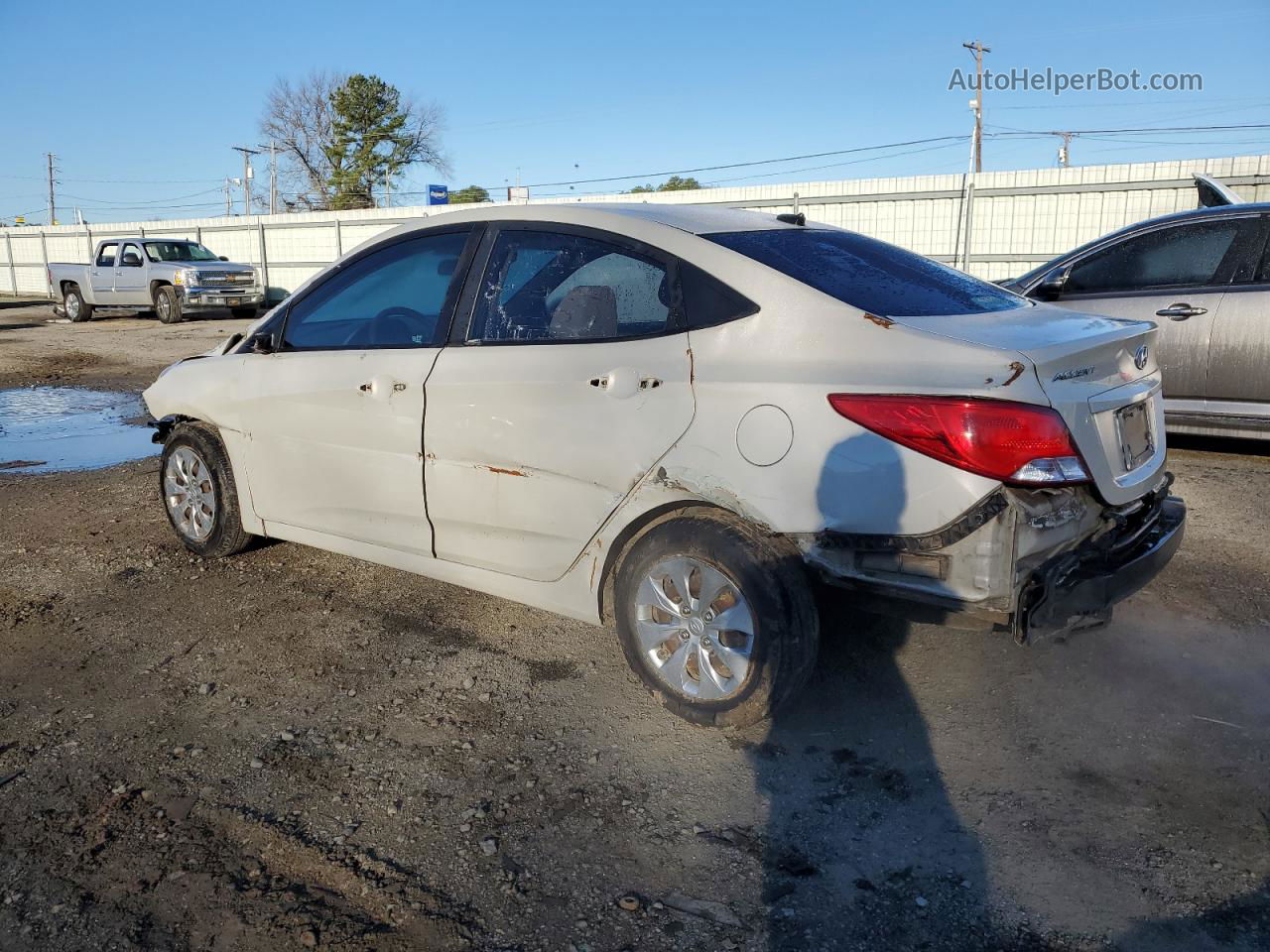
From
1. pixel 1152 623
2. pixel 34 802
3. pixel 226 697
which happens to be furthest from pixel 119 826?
pixel 1152 623

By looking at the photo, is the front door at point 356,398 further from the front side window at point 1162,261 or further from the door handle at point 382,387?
the front side window at point 1162,261

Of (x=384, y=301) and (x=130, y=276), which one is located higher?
(x=130, y=276)

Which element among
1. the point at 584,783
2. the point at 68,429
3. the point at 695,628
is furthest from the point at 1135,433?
the point at 68,429

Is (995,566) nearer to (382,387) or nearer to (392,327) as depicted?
(382,387)

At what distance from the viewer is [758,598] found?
3184mm

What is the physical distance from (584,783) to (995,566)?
56.0 inches

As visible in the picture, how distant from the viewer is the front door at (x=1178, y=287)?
6879 millimetres

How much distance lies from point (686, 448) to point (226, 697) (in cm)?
199

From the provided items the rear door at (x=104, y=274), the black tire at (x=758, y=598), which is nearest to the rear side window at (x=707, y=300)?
the black tire at (x=758, y=598)

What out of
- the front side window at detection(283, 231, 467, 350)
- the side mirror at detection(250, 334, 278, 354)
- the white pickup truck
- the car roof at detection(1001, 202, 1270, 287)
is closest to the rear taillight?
the front side window at detection(283, 231, 467, 350)

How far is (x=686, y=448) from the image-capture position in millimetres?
3328

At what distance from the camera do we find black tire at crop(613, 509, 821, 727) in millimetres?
3172

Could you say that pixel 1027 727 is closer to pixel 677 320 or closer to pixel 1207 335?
pixel 677 320

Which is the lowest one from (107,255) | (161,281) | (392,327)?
(392,327)
